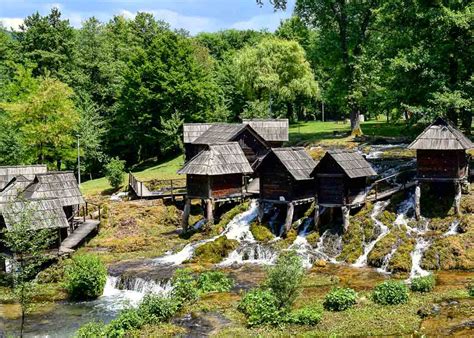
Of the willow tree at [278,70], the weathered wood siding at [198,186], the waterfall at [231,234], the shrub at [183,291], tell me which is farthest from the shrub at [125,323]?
the willow tree at [278,70]

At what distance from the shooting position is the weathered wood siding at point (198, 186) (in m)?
39.8

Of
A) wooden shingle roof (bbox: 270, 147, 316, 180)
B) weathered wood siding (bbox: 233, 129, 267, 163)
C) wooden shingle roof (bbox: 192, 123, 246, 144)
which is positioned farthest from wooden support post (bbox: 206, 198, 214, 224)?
weathered wood siding (bbox: 233, 129, 267, 163)

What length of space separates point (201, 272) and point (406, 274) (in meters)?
10.5

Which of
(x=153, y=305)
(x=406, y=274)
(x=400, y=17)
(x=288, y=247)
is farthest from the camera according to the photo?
(x=400, y=17)

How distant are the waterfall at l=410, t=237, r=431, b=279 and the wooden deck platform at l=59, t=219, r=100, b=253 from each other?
65.5 ft

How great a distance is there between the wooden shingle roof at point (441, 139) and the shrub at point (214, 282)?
489 inches

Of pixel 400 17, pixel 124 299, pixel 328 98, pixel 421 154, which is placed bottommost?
pixel 124 299

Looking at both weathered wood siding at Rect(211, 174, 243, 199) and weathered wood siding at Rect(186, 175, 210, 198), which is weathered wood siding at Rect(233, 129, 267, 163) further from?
weathered wood siding at Rect(186, 175, 210, 198)

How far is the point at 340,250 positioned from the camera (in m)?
32.9

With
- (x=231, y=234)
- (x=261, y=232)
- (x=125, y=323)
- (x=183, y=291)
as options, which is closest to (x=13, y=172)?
(x=231, y=234)

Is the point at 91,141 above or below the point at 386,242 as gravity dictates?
above

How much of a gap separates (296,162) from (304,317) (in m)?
15.8

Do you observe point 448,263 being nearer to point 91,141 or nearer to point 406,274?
point 406,274

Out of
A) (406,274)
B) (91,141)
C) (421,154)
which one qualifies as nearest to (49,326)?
(406,274)
